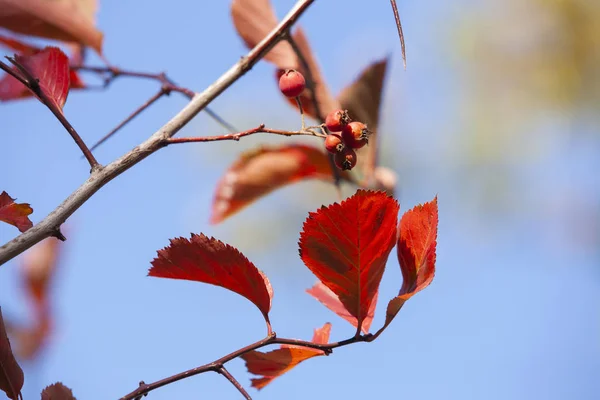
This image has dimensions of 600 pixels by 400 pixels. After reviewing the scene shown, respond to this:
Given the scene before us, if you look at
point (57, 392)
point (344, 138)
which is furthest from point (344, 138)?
point (57, 392)

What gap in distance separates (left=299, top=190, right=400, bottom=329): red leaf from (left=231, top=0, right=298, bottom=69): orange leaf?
1.32 ft

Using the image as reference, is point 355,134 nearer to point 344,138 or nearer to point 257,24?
point 344,138

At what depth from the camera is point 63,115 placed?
68 centimetres

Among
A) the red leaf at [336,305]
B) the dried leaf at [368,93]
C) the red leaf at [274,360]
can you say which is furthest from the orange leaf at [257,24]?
the red leaf at [274,360]

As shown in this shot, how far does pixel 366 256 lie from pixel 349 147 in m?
0.14

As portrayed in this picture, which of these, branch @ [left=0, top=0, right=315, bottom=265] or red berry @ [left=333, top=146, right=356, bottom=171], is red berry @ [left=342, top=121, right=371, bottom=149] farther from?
branch @ [left=0, top=0, right=315, bottom=265]

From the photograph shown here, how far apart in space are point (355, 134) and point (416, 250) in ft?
0.52

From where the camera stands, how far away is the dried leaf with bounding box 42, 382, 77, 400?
27.1 inches

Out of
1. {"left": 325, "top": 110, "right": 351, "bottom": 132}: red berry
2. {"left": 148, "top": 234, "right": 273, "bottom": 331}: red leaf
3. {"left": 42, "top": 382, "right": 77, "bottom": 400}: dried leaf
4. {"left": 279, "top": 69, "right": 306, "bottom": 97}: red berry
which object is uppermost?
{"left": 279, "top": 69, "right": 306, "bottom": 97}: red berry

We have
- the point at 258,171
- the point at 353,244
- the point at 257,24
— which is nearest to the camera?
the point at 353,244

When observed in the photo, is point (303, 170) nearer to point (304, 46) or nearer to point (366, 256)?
point (304, 46)

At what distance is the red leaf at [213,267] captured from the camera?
28.0 inches

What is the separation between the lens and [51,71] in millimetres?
764

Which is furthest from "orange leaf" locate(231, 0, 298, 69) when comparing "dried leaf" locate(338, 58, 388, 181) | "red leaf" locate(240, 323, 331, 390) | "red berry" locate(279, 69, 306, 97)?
"red leaf" locate(240, 323, 331, 390)
